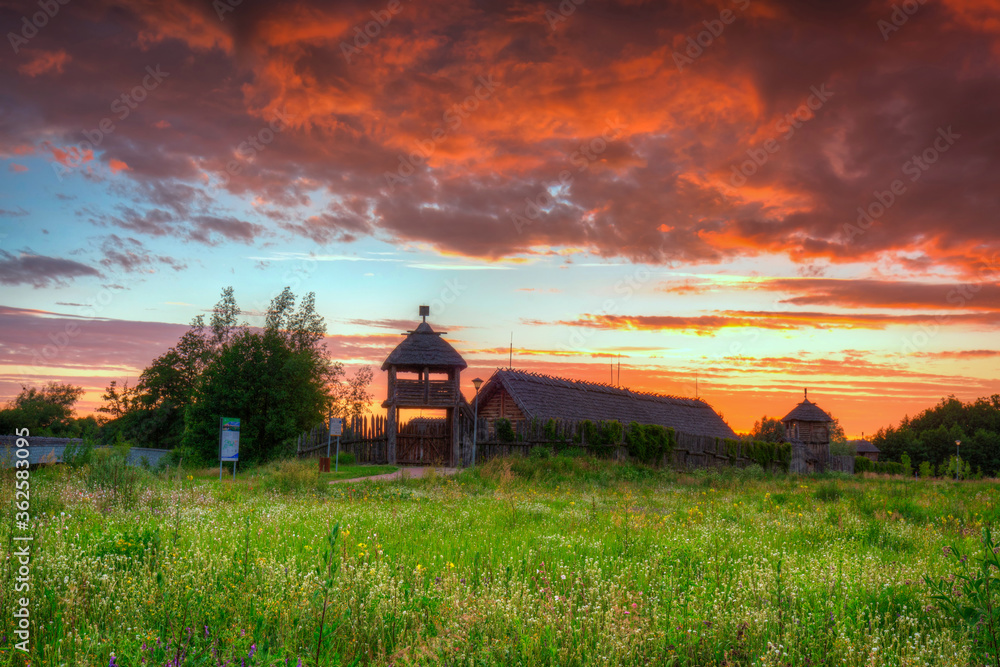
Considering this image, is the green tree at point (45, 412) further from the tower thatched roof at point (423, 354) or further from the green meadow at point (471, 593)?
the green meadow at point (471, 593)

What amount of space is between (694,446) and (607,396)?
6.31 meters

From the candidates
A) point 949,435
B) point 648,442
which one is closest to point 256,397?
point 648,442

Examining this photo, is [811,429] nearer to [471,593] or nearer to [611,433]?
[611,433]

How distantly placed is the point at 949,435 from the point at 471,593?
93.6m

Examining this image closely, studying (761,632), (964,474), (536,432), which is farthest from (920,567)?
A: (964,474)

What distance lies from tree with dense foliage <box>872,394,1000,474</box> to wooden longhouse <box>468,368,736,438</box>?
4991cm

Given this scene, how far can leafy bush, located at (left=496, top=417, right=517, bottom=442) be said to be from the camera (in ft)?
89.4

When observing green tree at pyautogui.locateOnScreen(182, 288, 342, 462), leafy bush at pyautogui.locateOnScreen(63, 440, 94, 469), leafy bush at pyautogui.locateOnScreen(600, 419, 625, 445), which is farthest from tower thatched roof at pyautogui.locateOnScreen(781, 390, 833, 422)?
leafy bush at pyautogui.locateOnScreen(63, 440, 94, 469)

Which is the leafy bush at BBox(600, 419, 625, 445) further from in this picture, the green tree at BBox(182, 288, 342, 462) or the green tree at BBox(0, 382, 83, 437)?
the green tree at BBox(0, 382, 83, 437)

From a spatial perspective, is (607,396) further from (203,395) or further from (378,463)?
(203,395)

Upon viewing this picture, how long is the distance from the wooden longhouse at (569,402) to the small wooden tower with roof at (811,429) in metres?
10.4

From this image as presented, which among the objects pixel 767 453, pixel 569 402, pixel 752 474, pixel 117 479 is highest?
pixel 569 402

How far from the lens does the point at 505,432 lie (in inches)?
1074

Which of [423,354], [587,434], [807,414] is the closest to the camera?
[587,434]
